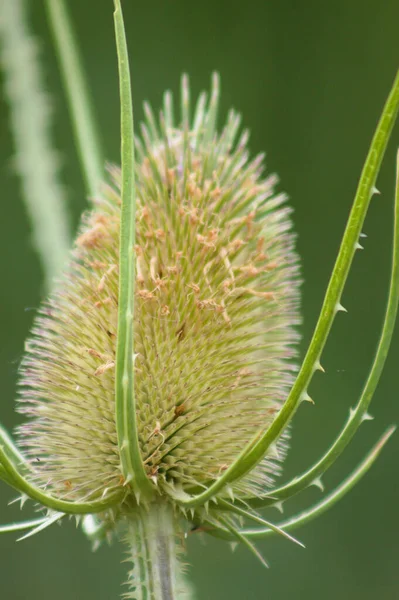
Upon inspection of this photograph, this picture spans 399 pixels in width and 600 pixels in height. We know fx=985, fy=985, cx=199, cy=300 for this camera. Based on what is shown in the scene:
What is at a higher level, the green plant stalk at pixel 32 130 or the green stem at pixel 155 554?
the green plant stalk at pixel 32 130

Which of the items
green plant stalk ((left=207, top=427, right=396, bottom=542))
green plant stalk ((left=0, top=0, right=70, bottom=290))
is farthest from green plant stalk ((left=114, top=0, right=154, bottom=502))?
green plant stalk ((left=0, top=0, right=70, bottom=290))

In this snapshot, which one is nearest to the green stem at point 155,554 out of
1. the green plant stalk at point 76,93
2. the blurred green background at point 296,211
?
the green plant stalk at point 76,93

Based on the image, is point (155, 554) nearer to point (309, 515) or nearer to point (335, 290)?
point (309, 515)

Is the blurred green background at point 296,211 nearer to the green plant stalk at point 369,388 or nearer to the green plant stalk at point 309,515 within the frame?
the green plant stalk at point 309,515

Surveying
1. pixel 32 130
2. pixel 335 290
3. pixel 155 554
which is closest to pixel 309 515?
pixel 155 554

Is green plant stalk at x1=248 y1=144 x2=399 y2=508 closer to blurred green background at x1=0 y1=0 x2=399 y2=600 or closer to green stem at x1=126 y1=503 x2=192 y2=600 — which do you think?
green stem at x1=126 y1=503 x2=192 y2=600

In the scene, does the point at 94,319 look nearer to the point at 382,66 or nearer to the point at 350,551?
the point at 350,551

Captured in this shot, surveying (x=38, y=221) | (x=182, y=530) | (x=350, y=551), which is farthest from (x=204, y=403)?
(x=350, y=551)

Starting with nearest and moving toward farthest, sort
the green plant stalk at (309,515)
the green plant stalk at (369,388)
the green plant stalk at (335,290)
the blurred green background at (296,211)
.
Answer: the green plant stalk at (335,290)
the green plant stalk at (369,388)
the green plant stalk at (309,515)
the blurred green background at (296,211)
